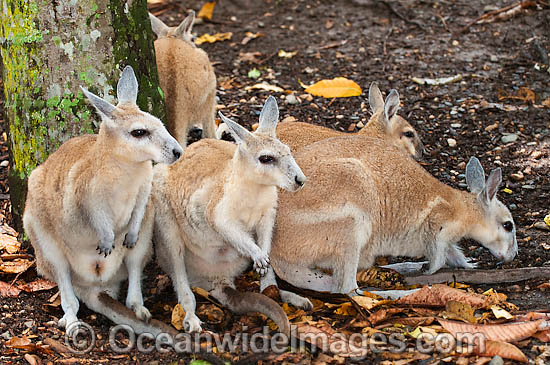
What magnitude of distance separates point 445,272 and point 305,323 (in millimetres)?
1329

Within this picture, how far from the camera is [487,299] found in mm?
5055

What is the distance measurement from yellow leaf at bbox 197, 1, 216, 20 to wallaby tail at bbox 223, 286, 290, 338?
6.36 metres

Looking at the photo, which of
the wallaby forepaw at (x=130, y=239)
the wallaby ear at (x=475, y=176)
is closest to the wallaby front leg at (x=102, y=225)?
the wallaby forepaw at (x=130, y=239)

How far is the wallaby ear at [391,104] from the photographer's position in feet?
23.0

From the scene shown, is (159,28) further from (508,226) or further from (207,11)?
(508,226)

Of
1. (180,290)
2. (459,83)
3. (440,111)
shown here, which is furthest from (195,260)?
(459,83)

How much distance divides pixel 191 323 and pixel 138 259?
601mm

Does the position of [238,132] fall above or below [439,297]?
above

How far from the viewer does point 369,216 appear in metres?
5.47

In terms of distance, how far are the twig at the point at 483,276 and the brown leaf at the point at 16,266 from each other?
2.78 meters

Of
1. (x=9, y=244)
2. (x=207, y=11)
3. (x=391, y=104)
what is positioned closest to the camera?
(x=9, y=244)

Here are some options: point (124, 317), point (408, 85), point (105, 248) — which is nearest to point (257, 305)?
point (124, 317)

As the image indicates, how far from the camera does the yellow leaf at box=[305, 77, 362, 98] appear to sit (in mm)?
8484

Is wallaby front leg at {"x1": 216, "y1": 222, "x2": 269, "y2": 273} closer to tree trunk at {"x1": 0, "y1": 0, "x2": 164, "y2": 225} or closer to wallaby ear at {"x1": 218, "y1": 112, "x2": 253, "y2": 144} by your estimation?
wallaby ear at {"x1": 218, "y1": 112, "x2": 253, "y2": 144}
